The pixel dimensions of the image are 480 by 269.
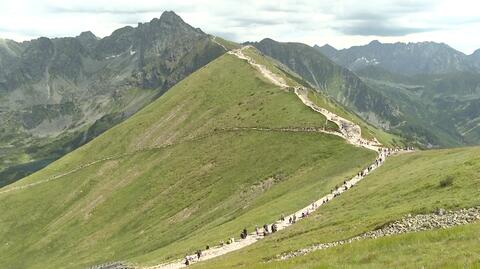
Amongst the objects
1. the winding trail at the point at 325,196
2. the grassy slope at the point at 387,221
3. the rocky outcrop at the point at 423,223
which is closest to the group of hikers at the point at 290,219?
the winding trail at the point at 325,196

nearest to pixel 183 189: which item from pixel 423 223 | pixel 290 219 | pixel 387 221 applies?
pixel 290 219

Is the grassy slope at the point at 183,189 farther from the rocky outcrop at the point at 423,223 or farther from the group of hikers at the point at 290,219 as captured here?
the rocky outcrop at the point at 423,223

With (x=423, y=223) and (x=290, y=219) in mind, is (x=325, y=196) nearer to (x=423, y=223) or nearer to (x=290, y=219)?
(x=290, y=219)

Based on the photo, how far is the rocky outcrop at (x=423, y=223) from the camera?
128 ft

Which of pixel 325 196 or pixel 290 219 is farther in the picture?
pixel 325 196

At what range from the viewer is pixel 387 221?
45.9m

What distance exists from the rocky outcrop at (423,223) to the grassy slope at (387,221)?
1.69 m

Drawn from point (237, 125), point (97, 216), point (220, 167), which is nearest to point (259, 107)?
point (237, 125)

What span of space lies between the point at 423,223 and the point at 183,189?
105m

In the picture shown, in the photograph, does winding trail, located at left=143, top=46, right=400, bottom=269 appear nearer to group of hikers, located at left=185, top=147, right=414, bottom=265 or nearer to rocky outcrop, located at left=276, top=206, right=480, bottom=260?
group of hikers, located at left=185, top=147, right=414, bottom=265

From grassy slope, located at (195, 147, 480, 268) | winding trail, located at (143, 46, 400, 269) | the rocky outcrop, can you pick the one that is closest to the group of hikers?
winding trail, located at (143, 46, 400, 269)

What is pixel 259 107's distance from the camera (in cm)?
17550

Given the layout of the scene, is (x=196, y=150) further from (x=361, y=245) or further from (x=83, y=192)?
(x=361, y=245)

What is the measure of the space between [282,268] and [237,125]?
13300 cm
